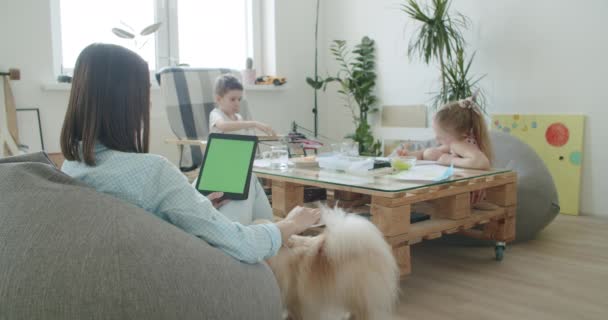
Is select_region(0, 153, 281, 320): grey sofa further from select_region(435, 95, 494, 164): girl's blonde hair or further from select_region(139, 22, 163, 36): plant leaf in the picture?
select_region(139, 22, 163, 36): plant leaf

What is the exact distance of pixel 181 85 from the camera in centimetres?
362

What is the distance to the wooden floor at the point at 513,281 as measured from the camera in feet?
5.81

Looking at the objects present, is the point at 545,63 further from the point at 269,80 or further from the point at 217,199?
the point at 217,199

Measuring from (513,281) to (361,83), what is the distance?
2828 mm

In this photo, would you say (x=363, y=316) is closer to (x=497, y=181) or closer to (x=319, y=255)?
(x=319, y=255)

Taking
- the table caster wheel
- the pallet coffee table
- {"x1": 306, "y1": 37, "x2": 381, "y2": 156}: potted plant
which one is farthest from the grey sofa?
{"x1": 306, "y1": 37, "x2": 381, "y2": 156}: potted plant

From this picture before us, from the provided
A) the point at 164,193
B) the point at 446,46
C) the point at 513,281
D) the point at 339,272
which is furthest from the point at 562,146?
the point at 164,193

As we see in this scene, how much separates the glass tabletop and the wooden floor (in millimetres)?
399

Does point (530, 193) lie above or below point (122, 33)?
below

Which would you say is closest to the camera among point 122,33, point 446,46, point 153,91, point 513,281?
point 513,281

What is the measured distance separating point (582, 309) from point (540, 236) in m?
1.02

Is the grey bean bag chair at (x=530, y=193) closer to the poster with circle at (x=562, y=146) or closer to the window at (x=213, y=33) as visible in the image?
the poster with circle at (x=562, y=146)

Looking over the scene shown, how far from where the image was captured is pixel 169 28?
4297mm

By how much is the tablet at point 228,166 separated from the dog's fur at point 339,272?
0.23 m
